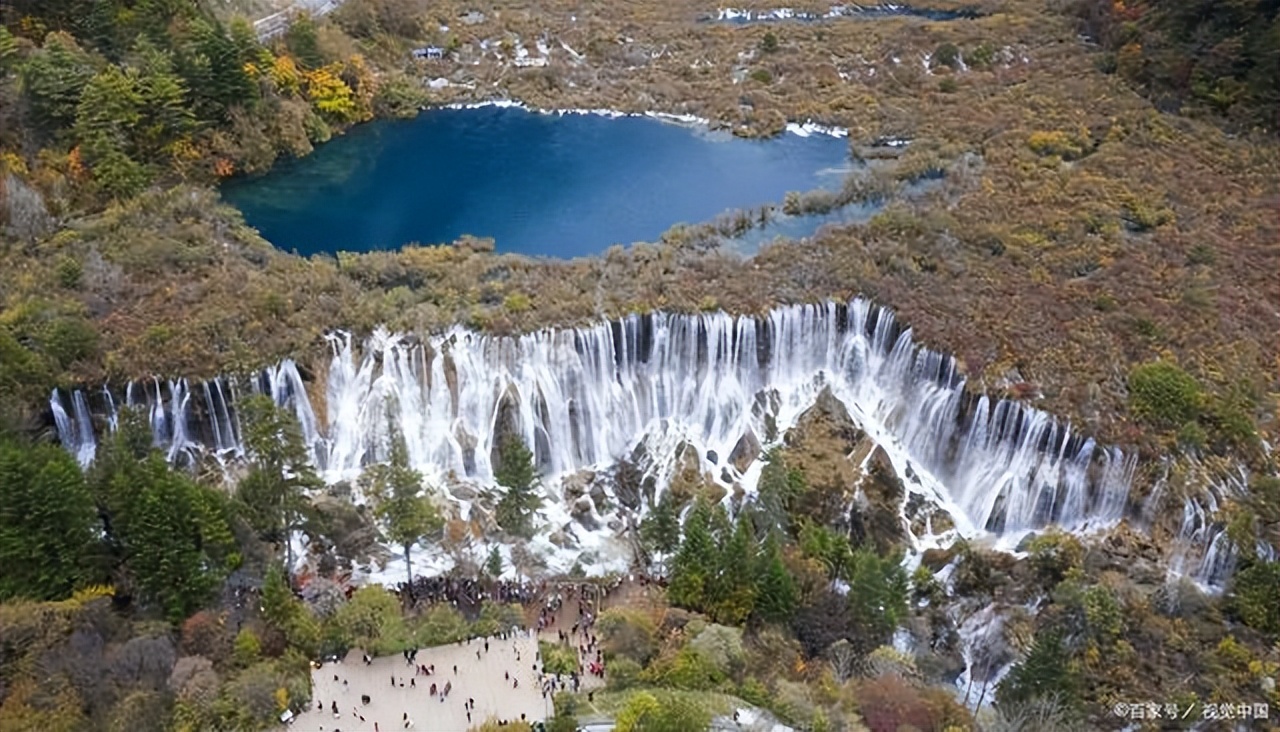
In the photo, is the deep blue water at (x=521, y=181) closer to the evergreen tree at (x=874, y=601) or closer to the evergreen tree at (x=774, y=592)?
the evergreen tree at (x=774, y=592)

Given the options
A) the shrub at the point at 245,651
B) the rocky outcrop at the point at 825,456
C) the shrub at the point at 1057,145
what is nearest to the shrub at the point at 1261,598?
the rocky outcrop at the point at 825,456

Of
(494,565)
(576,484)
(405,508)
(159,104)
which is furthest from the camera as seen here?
(159,104)

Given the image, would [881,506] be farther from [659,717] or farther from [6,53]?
[6,53]

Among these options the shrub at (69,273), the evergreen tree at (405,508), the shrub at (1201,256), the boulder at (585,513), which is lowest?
the boulder at (585,513)

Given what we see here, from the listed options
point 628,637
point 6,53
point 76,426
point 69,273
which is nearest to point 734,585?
point 628,637

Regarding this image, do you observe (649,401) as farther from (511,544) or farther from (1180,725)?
(1180,725)
